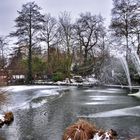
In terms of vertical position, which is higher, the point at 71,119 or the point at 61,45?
the point at 61,45

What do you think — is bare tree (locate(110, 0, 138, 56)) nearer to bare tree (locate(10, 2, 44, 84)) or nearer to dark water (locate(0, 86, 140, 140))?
bare tree (locate(10, 2, 44, 84))

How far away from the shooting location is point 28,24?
2277 inches

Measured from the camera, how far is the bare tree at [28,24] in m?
57.7

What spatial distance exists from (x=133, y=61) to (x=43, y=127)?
31.9 metres

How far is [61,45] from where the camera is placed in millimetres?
65625

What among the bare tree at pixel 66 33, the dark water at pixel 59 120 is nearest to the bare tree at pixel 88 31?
the bare tree at pixel 66 33

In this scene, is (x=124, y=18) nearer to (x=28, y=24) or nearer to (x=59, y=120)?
(x=28, y=24)

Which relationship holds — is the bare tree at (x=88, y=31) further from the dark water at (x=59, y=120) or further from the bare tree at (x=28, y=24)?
the dark water at (x=59, y=120)

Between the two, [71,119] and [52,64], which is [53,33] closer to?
[52,64]

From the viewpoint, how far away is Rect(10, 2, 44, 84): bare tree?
57.7 m

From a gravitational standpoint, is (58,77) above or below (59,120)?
above

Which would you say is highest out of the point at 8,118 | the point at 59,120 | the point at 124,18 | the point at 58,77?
the point at 124,18

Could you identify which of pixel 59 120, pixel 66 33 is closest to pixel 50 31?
pixel 66 33


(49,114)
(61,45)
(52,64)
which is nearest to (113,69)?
(52,64)
